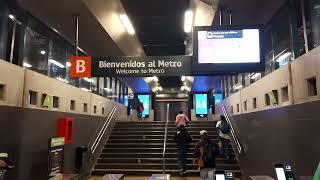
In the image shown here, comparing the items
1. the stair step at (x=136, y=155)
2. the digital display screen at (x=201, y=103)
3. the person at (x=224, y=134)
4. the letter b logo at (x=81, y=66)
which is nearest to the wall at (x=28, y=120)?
the letter b logo at (x=81, y=66)

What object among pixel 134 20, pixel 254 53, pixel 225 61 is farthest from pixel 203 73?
pixel 134 20

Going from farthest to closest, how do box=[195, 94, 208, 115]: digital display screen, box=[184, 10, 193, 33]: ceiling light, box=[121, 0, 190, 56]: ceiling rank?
box=[195, 94, 208, 115]: digital display screen < box=[121, 0, 190, 56]: ceiling < box=[184, 10, 193, 33]: ceiling light

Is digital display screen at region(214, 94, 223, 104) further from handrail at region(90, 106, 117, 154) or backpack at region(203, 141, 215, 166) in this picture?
backpack at region(203, 141, 215, 166)

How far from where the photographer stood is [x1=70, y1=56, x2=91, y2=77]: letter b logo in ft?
24.0

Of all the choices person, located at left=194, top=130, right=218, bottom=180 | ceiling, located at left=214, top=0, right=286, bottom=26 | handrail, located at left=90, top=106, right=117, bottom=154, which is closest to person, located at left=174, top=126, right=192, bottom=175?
person, located at left=194, top=130, right=218, bottom=180

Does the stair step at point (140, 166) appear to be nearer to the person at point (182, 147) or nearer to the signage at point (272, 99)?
the person at point (182, 147)

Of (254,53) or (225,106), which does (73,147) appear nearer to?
(254,53)

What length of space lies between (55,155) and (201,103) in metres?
19.7

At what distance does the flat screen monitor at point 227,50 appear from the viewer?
6.41 m

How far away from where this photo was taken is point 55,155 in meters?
6.76

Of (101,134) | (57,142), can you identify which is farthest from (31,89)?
(101,134)

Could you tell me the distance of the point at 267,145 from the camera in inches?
277

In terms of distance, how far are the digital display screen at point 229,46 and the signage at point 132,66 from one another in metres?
0.66

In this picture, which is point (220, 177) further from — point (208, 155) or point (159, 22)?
point (159, 22)
